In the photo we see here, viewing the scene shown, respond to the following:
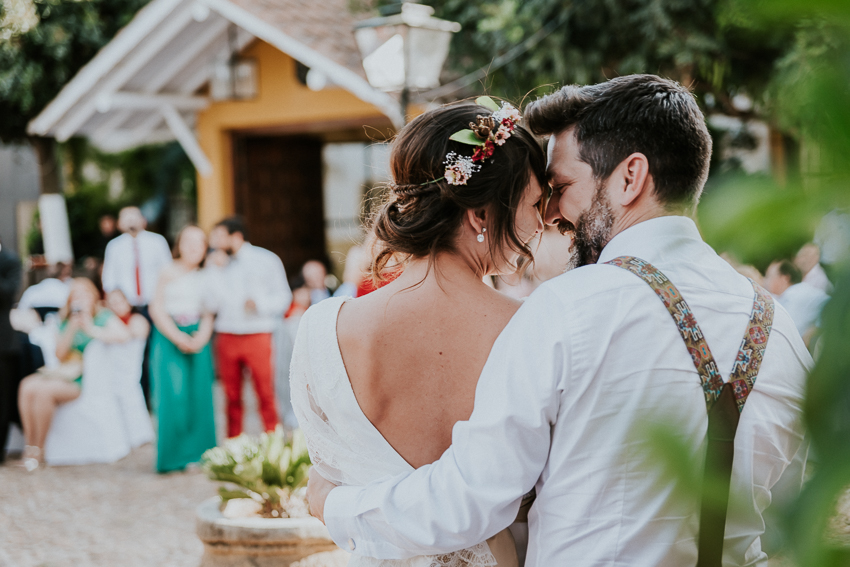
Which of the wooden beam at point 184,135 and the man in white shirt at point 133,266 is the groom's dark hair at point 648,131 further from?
the wooden beam at point 184,135

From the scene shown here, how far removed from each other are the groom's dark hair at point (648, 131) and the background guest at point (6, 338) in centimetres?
684

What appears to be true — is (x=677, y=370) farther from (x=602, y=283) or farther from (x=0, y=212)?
(x=0, y=212)

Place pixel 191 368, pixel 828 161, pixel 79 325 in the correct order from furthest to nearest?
1. pixel 79 325
2. pixel 191 368
3. pixel 828 161

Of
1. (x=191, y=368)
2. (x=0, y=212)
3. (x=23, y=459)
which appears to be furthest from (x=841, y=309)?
(x=0, y=212)

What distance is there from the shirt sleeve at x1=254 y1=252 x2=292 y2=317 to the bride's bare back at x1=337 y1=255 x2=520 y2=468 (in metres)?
5.21

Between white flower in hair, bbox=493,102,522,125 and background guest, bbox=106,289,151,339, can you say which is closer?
white flower in hair, bbox=493,102,522,125

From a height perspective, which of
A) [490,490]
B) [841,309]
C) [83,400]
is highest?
[841,309]

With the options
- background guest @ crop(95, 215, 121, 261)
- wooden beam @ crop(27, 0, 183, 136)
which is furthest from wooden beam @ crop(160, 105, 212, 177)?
background guest @ crop(95, 215, 121, 261)

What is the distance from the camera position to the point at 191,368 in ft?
21.3

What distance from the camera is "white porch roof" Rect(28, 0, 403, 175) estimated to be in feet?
30.4

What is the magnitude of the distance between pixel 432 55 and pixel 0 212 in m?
16.7

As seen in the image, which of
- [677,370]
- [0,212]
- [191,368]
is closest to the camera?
[677,370]

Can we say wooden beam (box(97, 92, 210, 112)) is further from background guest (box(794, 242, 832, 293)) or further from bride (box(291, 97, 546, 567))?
background guest (box(794, 242, 832, 293))

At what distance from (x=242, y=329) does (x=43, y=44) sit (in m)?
7.57
